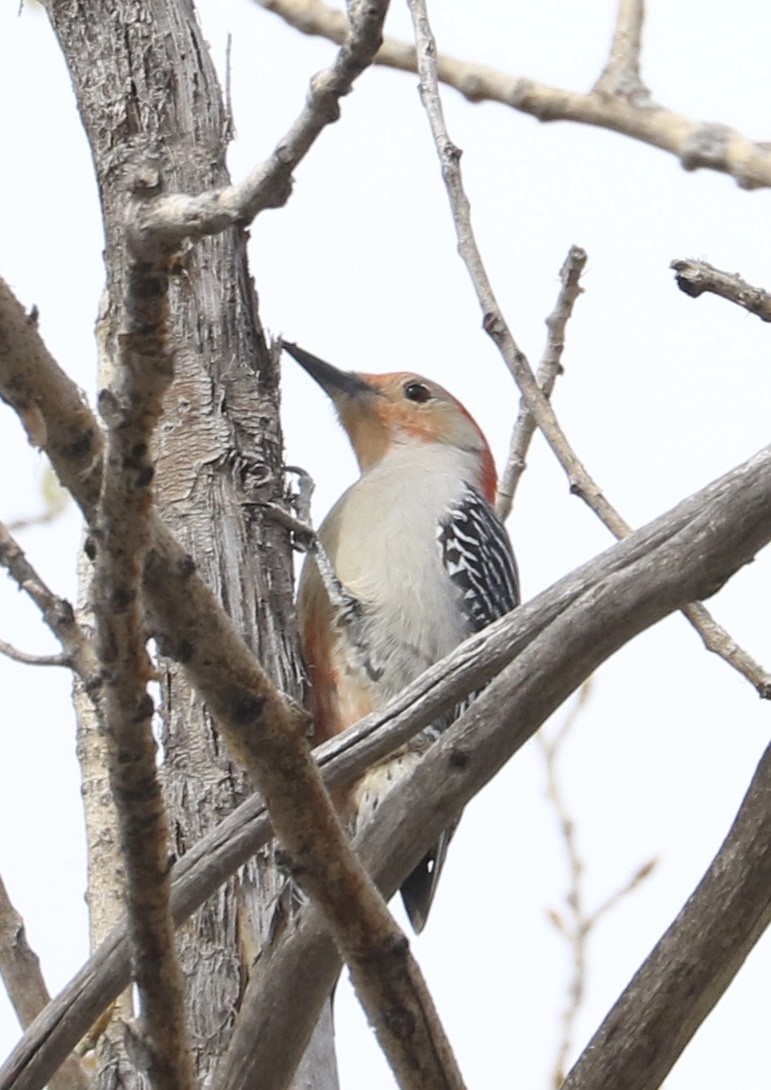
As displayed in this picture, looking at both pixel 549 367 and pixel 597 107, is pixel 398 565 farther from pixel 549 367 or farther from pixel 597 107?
pixel 597 107

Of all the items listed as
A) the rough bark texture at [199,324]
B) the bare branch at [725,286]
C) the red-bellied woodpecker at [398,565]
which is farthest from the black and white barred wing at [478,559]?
the bare branch at [725,286]

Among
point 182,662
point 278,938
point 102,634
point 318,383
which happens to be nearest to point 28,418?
point 102,634

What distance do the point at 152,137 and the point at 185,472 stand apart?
→ 0.86m

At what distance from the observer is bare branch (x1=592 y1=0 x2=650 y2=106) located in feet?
10.9

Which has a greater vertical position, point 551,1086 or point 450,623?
point 450,623

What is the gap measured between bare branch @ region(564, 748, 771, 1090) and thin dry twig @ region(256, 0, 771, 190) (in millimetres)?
1172

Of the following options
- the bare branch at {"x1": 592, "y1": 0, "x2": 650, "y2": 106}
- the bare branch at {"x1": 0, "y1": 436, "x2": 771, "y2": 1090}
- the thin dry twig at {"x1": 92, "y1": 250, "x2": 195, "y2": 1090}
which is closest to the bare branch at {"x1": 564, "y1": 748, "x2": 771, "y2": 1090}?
the bare branch at {"x1": 0, "y1": 436, "x2": 771, "y2": 1090}

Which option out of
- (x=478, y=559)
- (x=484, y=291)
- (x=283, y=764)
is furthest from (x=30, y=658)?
(x=478, y=559)

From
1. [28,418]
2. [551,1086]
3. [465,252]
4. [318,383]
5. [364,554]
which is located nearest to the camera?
[28,418]

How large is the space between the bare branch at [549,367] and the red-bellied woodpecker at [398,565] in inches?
16.4

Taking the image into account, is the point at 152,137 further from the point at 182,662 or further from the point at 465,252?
the point at 182,662

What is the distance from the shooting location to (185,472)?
376 centimetres

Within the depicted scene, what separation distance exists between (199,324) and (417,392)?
2126 millimetres

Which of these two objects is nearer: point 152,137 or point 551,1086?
point 152,137
